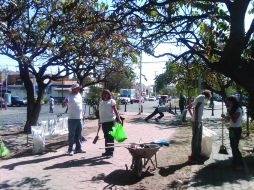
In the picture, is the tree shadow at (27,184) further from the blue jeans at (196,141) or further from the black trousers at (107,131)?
the blue jeans at (196,141)

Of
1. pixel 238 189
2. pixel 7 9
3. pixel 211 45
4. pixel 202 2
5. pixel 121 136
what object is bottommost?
pixel 238 189

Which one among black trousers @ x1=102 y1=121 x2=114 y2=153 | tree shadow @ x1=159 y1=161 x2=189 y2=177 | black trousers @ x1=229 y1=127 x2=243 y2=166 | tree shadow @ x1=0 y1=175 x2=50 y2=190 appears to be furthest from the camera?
black trousers @ x1=102 y1=121 x2=114 y2=153

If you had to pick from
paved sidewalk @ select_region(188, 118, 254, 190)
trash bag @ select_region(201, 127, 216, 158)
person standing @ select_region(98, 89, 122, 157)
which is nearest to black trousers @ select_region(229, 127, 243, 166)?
paved sidewalk @ select_region(188, 118, 254, 190)

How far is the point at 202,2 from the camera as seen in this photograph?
675 cm

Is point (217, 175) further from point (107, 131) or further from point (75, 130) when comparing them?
point (75, 130)

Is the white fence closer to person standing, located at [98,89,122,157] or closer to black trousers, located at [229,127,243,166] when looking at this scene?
person standing, located at [98,89,122,157]

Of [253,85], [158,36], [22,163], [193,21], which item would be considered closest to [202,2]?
[193,21]

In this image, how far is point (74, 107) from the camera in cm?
1123

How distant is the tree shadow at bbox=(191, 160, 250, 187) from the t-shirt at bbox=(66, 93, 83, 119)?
11.5ft

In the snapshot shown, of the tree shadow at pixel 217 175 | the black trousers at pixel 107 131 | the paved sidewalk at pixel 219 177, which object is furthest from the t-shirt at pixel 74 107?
the tree shadow at pixel 217 175

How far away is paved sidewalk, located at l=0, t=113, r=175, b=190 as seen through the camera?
8008 millimetres

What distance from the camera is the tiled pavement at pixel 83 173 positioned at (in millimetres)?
7969

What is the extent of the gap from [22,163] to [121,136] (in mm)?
2288

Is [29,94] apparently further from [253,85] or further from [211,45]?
[253,85]
